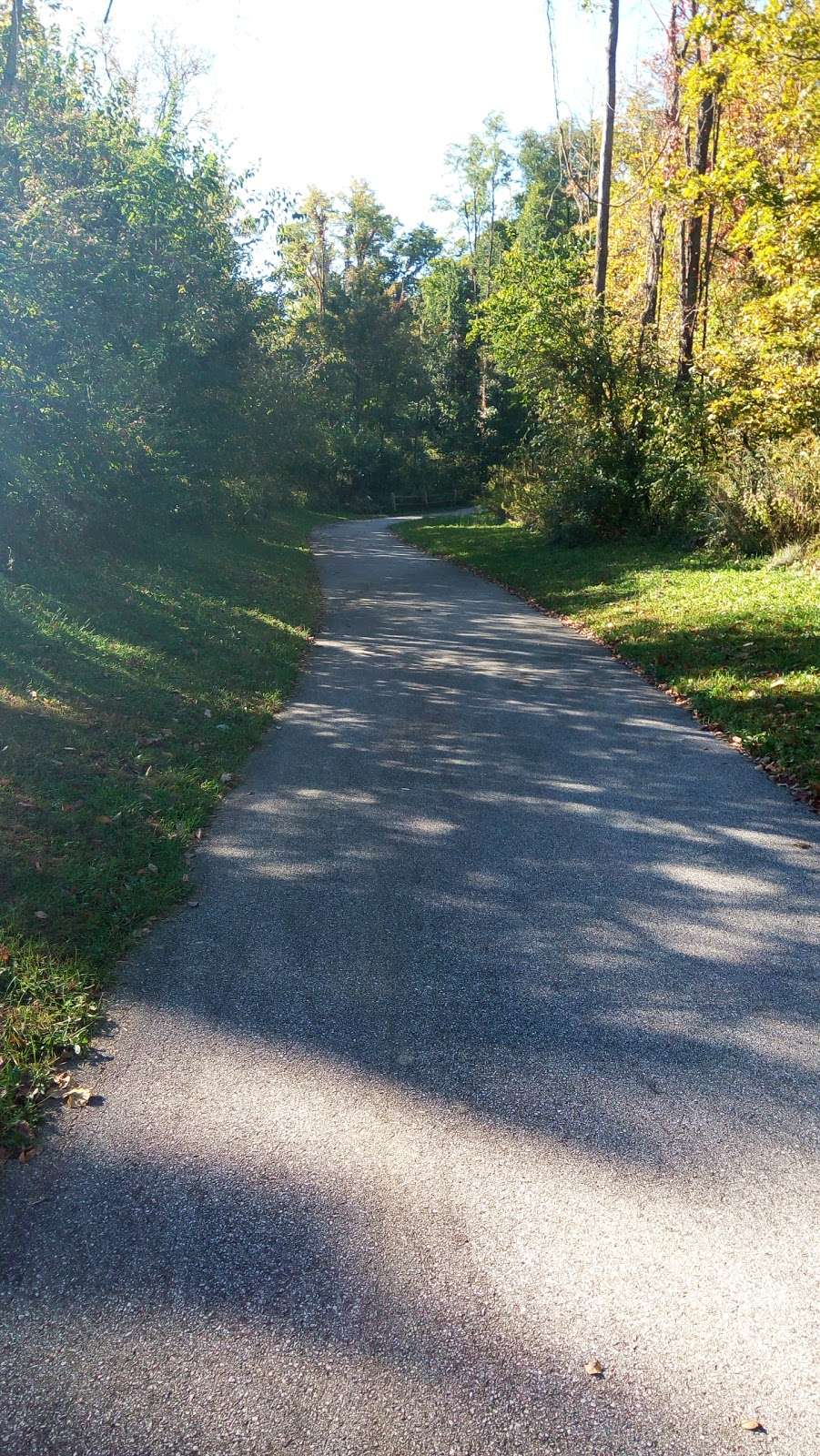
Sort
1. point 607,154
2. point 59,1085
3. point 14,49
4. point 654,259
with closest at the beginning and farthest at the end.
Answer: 1. point 59,1085
2. point 14,49
3. point 607,154
4. point 654,259

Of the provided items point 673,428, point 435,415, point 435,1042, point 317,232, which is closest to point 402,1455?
point 435,1042

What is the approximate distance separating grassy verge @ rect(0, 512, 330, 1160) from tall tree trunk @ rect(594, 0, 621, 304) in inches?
467

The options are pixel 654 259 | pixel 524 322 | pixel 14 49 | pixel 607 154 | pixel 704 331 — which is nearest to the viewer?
pixel 14 49

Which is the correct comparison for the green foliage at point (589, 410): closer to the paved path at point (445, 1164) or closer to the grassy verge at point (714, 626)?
the grassy verge at point (714, 626)

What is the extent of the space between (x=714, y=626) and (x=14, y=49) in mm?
9920

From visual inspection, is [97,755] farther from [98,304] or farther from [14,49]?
[14,49]

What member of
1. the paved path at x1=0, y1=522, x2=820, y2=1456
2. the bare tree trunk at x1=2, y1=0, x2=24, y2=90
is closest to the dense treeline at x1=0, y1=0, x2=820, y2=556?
the bare tree trunk at x1=2, y1=0, x2=24, y2=90

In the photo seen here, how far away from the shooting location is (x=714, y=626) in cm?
1091

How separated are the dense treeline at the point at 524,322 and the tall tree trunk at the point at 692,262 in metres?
0.07

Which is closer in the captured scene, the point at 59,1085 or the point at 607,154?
the point at 59,1085

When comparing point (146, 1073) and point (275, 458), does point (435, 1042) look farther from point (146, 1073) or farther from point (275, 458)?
point (275, 458)

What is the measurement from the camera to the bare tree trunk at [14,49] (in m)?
10.2

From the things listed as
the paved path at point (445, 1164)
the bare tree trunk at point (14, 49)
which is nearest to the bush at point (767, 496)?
the paved path at point (445, 1164)

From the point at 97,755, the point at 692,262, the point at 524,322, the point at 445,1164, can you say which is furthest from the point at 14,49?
the point at 692,262
